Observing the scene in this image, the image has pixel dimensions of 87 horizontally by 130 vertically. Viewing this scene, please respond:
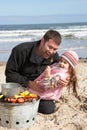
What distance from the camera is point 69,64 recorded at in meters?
3.84

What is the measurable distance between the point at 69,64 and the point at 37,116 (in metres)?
0.78

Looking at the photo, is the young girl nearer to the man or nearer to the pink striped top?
the pink striped top

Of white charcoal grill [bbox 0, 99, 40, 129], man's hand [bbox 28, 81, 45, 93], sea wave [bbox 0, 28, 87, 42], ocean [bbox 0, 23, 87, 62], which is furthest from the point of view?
sea wave [bbox 0, 28, 87, 42]

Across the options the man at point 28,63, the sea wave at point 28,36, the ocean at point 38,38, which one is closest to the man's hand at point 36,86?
the man at point 28,63

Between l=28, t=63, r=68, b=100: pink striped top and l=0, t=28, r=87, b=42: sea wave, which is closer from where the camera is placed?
l=28, t=63, r=68, b=100: pink striped top

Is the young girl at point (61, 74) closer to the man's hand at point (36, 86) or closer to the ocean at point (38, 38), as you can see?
the man's hand at point (36, 86)

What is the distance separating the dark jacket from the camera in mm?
3953

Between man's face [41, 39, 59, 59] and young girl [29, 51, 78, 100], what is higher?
man's face [41, 39, 59, 59]

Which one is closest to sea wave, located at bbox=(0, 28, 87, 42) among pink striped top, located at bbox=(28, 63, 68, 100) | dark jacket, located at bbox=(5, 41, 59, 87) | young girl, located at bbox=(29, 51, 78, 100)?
dark jacket, located at bbox=(5, 41, 59, 87)

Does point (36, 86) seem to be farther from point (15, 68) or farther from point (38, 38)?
point (38, 38)

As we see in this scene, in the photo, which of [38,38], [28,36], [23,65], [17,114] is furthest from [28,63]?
[28,36]

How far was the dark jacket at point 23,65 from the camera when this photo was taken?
13.0ft

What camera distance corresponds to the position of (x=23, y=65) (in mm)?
4082

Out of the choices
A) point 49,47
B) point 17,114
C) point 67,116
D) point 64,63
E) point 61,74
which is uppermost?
point 49,47
